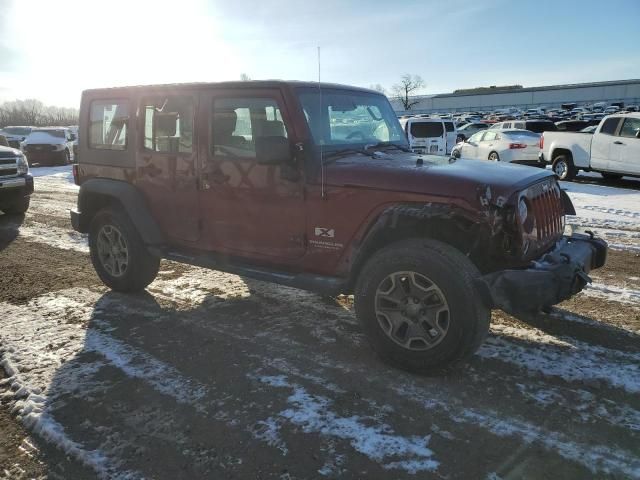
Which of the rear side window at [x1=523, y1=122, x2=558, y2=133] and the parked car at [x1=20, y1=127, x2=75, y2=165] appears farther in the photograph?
the rear side window at [x1=523, y1=122, x2=558, y2=133]

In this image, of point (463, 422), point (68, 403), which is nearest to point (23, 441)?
point (68, 403)

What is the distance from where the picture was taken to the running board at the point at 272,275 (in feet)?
12.3

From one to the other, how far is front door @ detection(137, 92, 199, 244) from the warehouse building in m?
81.2

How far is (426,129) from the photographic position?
17.5 m

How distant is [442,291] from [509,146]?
15020mm

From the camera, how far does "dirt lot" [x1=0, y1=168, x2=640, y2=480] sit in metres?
2.55

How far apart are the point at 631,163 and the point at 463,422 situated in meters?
12.6

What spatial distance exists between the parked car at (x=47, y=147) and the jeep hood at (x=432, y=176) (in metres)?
21.9

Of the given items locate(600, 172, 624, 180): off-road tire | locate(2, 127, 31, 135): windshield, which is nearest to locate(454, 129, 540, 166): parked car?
locate(600, 172, 624, 180): off-road tire

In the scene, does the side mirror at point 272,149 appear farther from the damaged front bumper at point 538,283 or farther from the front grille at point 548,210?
the front grille at point 548,210

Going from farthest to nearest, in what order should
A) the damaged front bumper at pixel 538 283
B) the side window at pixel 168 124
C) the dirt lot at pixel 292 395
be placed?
1. the side window at pixel 168 124
2. the damaged front bumper at pixel 538 283
3. the dirt lot at pixel 292 395

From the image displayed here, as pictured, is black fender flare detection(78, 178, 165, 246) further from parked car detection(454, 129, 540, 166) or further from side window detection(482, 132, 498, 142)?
side window detection(482, 132, 498, 142)

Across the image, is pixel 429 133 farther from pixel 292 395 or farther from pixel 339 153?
pixel 292 395

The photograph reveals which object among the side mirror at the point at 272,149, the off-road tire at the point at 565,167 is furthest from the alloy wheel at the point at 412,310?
the off-road tire at the point at 565,167
